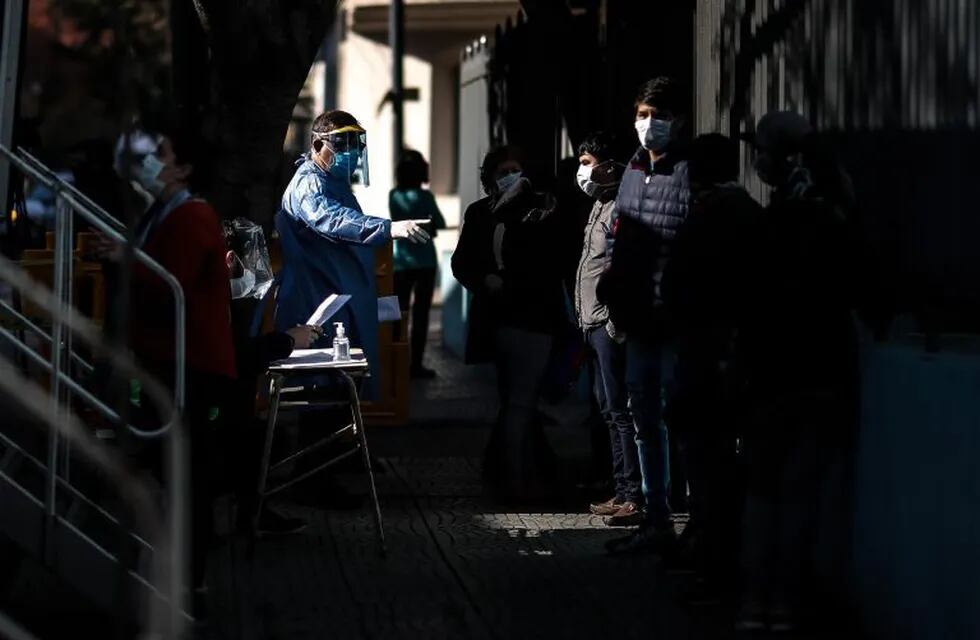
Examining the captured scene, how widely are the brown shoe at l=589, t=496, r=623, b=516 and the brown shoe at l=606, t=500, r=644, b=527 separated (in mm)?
114

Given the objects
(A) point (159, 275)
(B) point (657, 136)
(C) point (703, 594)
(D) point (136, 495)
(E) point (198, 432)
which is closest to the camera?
(D) point (136, 495)

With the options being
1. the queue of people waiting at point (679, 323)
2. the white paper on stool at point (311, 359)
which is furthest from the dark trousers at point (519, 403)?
the white paper on stool at point (311, 359)

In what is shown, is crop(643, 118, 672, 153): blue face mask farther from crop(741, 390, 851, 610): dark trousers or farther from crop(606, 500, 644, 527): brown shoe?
crop(606, 500, 644, 527): brown shoe

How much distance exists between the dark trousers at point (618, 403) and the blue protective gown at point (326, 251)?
3.87 ft

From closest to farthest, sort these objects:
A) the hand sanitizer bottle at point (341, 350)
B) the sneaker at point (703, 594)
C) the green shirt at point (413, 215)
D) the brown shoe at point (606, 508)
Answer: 1. the sneaker at point (703, 594)
2. the hand sanitizer bottle at point (341, 350)
3. the brown shoe at point (606, 508)
4. the green shirt at point (413, 215)

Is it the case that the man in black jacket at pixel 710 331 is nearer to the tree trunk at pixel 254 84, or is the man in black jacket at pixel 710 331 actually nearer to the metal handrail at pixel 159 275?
the metal handrail at pixel 159 275

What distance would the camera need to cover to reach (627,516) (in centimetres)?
1010

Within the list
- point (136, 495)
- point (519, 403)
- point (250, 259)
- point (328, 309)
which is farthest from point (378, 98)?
point (136, 495)

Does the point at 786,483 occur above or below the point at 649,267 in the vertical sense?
below

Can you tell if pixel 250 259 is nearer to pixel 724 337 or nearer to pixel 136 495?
pixel 724 337

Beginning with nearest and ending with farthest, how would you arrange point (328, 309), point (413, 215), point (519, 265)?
point (328, 309) < point (519, 265) < point (413, 215)

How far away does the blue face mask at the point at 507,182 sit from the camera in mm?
10773

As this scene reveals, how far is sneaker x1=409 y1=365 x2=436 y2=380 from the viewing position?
1795 centimetres

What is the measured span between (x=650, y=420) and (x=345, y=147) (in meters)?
2.29
